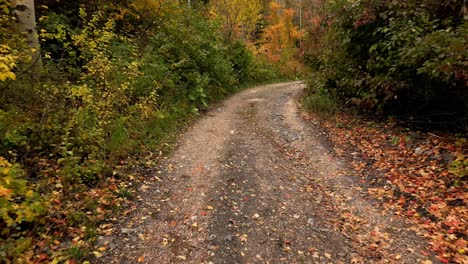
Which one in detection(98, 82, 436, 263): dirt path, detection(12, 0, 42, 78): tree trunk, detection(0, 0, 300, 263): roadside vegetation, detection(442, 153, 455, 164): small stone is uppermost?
detection(12, 0, 42, 78): tree trunk

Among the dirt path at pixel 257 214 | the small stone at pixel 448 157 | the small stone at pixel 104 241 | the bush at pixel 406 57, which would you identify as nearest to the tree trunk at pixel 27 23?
the dirt path at pixel 257 214

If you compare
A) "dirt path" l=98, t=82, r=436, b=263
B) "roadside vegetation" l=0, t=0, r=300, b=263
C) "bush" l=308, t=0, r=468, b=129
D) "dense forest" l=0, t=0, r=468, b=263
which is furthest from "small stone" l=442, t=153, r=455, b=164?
"roadside vegetation" l=0, t=0, r=300, b=263

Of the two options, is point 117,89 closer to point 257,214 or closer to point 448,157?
point 257,214

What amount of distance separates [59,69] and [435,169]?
7.60 meters

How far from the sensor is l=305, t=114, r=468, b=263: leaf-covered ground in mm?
3941

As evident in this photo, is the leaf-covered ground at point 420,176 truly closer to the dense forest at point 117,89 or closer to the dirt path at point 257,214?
the dirt path at point 257,214

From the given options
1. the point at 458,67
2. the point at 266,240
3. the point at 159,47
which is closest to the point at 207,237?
the point at 266,240

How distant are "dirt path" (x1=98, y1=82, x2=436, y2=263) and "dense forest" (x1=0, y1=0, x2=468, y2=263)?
66 cm

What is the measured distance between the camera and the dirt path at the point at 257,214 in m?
3.67

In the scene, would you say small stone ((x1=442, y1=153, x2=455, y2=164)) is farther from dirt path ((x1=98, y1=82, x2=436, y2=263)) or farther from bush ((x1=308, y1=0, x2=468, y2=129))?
dirt path ((x1=98, y1=82, x2=436, y2=263))

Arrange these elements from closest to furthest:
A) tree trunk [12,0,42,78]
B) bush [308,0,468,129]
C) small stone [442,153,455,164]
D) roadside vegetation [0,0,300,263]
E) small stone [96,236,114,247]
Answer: roadside vegetation [0,0,300,263] < small stone [96,236,114,247] < small stone [442,153,455,164] < bush [308,0,468,129] < tree trunk [12,0,42,78]

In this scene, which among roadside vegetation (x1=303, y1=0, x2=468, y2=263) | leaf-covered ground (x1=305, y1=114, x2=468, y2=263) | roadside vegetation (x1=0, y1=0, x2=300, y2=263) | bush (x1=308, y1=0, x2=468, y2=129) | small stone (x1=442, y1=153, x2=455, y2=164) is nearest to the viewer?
roadside vegetation (x1=0, y1=0, x2=300, y2=263)

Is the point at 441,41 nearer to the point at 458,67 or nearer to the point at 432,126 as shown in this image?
the point at 458,67

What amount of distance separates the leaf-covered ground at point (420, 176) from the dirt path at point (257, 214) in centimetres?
28
